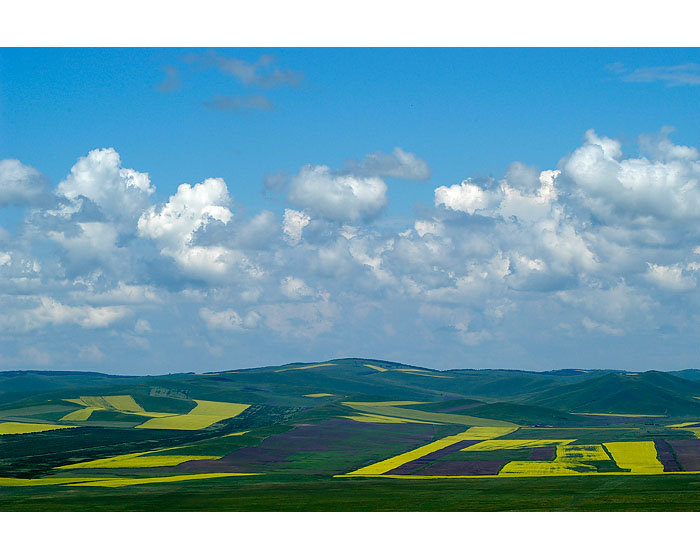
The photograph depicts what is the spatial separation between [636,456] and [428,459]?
3429cm

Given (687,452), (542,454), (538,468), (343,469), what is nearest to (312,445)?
(343,469)

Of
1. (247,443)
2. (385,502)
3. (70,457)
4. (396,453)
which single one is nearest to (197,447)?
(247,443)

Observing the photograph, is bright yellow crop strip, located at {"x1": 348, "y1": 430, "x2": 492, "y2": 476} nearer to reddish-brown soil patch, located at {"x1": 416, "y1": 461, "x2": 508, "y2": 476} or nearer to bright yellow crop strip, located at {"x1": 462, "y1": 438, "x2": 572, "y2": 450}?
reddish-brown soil patch, located at {"x1": 416, "y1": 461, "x2": 508, "y2": 476}

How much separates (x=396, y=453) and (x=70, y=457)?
192 feet

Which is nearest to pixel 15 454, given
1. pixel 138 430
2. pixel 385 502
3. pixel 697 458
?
pixel 138 430

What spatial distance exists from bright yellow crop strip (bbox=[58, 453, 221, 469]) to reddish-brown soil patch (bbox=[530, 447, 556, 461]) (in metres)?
54.1

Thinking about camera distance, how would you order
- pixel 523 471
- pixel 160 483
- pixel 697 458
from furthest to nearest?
pixel 697 458
pixel 523 471
pixel 160 483

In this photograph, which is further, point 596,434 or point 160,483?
point 596,434

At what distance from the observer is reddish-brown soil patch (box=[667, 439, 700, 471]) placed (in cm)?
11331

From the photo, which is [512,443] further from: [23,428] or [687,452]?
[23,428]

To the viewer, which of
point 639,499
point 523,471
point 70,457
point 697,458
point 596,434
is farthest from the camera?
point 596,434

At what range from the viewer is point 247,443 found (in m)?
155

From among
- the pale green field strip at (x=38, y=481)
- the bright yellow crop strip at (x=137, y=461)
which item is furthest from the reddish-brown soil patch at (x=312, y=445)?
the pale green field strip at (x=38, y=481)

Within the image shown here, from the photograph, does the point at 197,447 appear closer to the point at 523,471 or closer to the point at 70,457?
the point at 70,457
